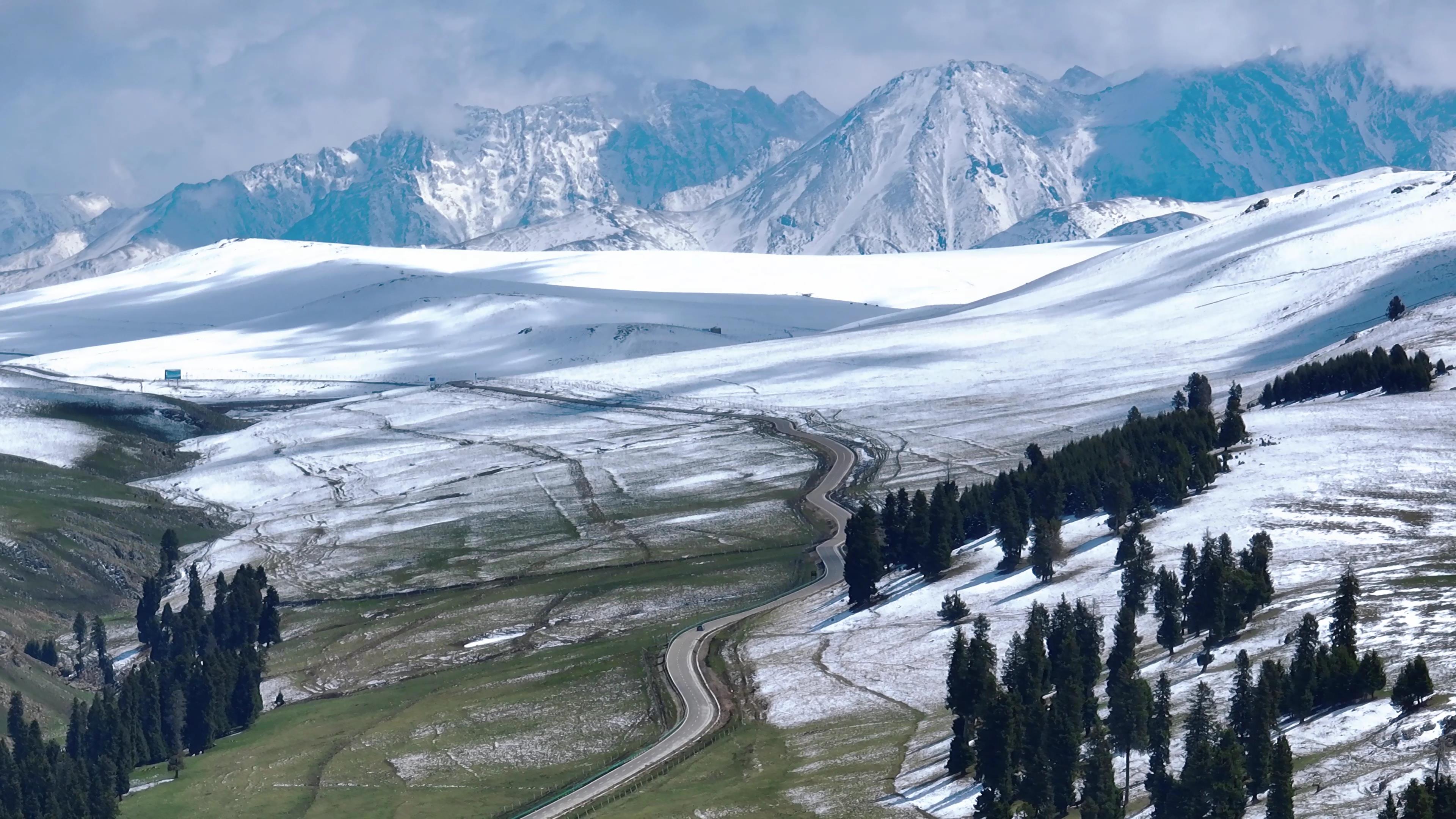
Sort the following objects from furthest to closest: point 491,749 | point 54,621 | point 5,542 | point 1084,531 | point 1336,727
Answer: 1. point 5,542
2. point 54,621
3. point 1084,531
4. point 491,749
5. point 1336,727

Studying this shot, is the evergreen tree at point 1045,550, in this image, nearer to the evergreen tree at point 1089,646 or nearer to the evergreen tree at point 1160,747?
the evergreen tree at point 1089,646

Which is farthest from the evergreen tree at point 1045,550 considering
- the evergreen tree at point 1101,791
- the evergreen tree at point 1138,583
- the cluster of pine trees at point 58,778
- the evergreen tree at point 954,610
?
the cluster of pine trees at point 58,778

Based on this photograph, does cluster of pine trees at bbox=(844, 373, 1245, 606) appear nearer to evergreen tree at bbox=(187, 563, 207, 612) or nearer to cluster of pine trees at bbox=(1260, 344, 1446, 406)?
cluster of pine trees at bbox=(1260, 344, 1446, 406)

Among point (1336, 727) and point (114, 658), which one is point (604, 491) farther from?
point (1336, 727)

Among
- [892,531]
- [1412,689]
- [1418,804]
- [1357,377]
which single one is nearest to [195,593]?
[892,531]

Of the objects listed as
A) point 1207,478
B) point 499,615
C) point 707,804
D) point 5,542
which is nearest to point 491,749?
point 707,804

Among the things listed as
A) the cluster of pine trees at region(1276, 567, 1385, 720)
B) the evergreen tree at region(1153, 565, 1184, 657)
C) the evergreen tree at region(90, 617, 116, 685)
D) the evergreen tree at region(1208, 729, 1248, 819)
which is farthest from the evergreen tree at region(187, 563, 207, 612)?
the evergreen tree at region(1208, 729, 1248, 819)

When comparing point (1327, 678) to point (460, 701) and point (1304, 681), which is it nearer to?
point (1304, 681)
